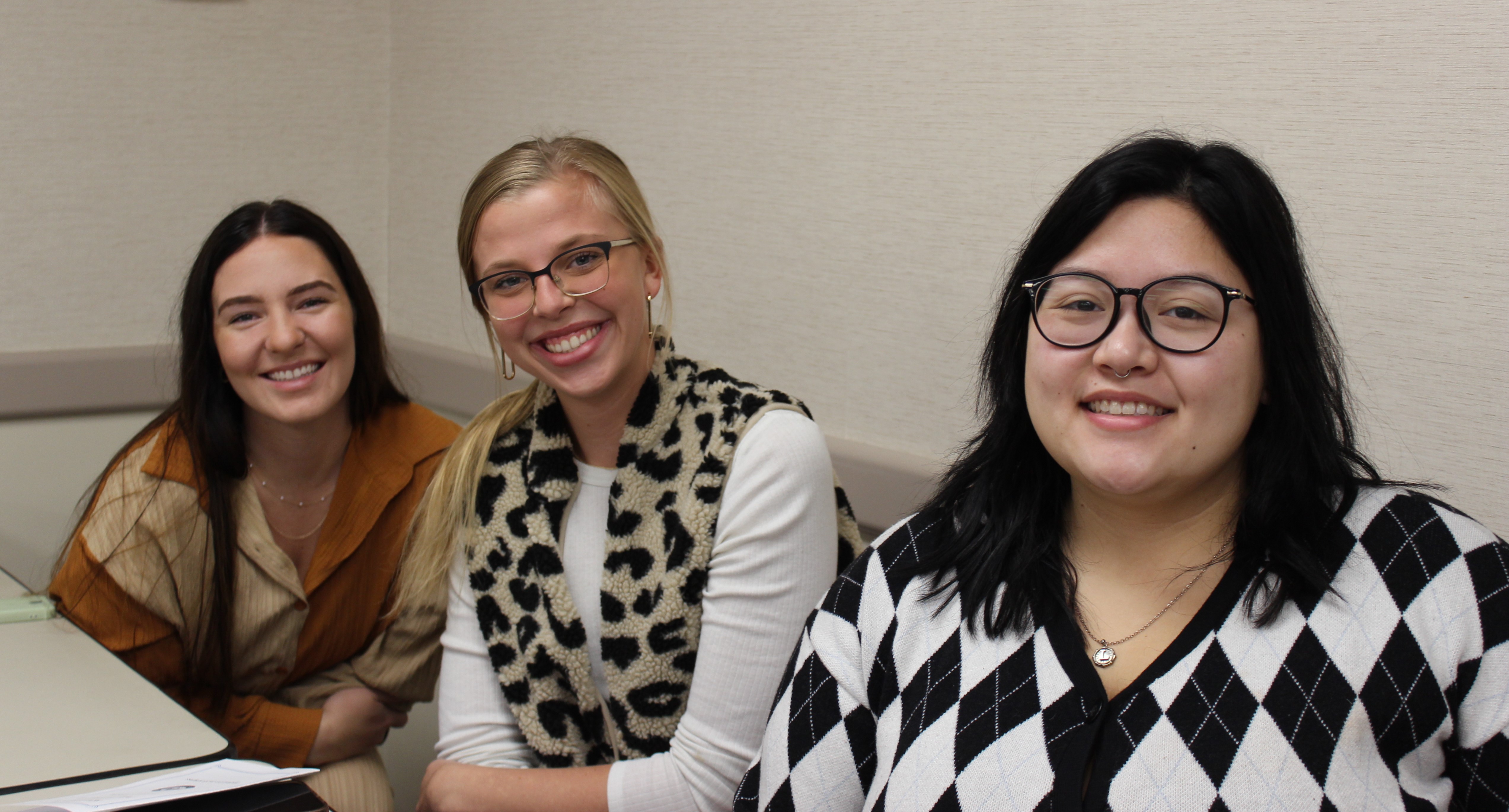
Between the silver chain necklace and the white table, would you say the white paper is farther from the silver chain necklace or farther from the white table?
the silver chain necklace

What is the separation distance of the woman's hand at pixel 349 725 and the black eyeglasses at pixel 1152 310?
1.38 metres

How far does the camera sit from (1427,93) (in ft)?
5.18

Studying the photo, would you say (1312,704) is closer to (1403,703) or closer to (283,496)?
(1403,703)

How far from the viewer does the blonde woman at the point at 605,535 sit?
1527 mm

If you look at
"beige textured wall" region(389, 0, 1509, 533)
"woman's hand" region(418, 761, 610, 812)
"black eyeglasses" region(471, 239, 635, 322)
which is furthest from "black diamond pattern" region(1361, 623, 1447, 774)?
"black eyeglasses" region(471, 239, 635, 322)

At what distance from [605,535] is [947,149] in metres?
0.96

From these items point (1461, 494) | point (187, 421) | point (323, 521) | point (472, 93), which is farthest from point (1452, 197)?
point (472, 93)

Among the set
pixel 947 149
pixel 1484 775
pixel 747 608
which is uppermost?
pixel 947 149

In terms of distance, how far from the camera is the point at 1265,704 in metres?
1.04

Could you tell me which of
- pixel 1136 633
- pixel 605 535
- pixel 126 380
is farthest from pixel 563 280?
pixel 126 380

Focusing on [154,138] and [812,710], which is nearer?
[812,710]

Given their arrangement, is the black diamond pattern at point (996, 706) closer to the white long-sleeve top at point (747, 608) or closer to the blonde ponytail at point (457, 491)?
the white long-sleeve top at point (747, 608)

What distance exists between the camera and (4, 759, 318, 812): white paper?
114 centimetres

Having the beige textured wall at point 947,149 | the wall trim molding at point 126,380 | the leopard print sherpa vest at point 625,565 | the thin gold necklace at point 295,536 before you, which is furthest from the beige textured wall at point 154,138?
the leopard print sherpa vest at point 625,565
